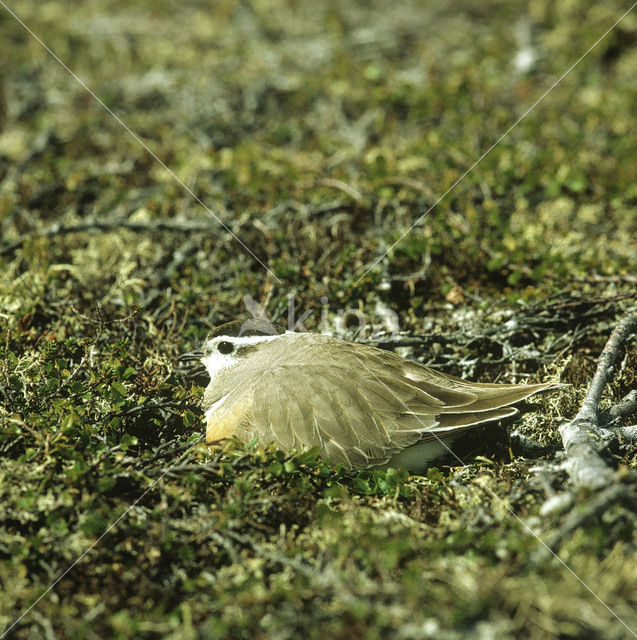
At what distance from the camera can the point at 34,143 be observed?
7.44 metres

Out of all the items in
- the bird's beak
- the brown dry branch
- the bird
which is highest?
the bird's beak

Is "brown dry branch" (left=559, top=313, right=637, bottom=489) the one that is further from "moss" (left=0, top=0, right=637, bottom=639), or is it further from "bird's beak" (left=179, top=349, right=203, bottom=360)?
"bird's beak" (left=179, top=349, right=203, bottom=360)

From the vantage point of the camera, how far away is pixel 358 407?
376 centimetres

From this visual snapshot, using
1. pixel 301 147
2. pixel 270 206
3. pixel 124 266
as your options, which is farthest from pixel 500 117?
pixel 124 266

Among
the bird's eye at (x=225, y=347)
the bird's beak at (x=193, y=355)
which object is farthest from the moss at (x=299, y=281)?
the bird's eye at (x=225, y=347)

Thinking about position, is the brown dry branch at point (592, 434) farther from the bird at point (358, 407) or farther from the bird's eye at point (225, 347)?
the bird's eye at point (225, 347)

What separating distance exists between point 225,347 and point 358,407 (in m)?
1.15

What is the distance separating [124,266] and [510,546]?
13.2ft

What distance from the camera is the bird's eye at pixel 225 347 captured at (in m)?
4.39

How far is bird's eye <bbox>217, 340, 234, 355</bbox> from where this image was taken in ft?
14.4

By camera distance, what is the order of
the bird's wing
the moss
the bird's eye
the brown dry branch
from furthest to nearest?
the bird's eye
the bird's wing
the brown dry branch
the moss

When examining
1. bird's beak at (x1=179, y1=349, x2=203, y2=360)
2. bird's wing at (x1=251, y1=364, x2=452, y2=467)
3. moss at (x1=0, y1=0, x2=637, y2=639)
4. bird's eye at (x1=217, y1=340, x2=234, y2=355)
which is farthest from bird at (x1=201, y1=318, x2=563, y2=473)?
bird's beak at (x1=179, y1=349, x2=203, y2=360)

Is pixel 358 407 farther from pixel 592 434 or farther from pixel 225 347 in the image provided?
pixel 592 434

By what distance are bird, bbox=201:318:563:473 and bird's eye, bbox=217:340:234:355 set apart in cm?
40
